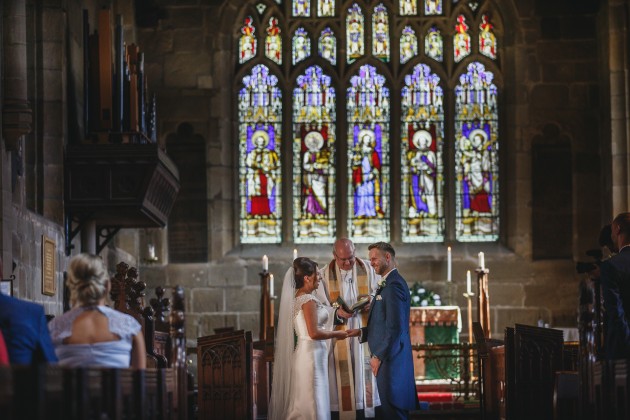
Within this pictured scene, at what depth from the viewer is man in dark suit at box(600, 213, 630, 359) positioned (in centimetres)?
809

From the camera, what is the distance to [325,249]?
1764 cm

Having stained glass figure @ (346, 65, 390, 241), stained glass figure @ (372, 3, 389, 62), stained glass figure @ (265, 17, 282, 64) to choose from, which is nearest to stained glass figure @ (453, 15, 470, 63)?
stained glass figure @ (372, 3, 389, 62)

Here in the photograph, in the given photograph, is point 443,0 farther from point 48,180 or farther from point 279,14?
point 48,180

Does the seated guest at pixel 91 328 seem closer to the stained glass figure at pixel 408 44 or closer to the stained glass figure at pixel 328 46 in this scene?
the stained glass figure at pixel 328 46

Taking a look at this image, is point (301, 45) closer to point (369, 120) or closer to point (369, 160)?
point (369, 120)

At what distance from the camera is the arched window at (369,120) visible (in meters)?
17.9

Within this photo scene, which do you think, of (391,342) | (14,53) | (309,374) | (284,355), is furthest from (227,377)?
(14,53)

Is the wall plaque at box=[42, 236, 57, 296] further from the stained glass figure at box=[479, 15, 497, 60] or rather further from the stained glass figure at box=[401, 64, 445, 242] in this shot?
the stained glass figure at box=[479, 15, 497, 60]

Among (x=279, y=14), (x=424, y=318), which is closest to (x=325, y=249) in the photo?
(x=424, y=318)

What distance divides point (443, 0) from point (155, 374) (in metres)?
11.8

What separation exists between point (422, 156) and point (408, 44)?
1517mm

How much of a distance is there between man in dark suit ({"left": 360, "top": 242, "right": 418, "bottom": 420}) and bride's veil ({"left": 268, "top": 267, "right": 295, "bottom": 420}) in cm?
79

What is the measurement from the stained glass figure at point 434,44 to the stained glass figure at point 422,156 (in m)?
0.20

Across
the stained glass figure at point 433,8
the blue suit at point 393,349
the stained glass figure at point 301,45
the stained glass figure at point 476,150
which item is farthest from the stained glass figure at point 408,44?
the blue suit at point 393,349
